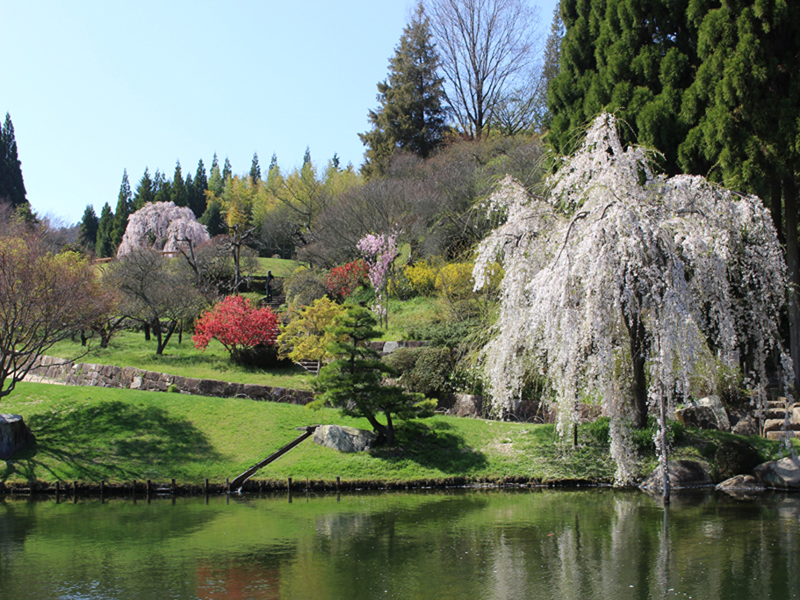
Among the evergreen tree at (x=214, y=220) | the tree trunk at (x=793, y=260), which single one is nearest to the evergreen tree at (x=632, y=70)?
the tree trunk at (x=793, y=260)

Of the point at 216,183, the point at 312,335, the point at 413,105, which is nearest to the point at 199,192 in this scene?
the point at 216,183

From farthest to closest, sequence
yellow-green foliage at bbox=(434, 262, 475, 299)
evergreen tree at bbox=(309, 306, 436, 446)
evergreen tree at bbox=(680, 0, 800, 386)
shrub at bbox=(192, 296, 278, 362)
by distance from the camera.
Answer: yellow-green foliage at bbox=(434, 262, 475, 299) → shrub at bbox=(192, 296, 278, 362) → evergreen tree at bbox=(680, 0, 800, 386) → evergreen tree at bbox=(309, 306, 436, 446)

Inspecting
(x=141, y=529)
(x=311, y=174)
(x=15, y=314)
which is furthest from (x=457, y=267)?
(x=311, y=174)

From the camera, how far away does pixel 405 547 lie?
818 centimetres

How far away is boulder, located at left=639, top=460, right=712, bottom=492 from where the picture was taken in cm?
1189

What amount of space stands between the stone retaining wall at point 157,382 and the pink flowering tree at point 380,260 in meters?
6.99

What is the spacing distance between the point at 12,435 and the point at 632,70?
16555 millimetres

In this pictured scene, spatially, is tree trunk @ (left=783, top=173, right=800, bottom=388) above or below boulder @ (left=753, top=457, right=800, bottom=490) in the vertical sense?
above

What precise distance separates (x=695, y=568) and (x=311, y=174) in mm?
39172

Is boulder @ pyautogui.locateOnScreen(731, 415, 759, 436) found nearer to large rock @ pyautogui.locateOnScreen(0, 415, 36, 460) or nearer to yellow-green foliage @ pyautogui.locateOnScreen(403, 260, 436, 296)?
yellow-green foliage @ pyautogui.locateOnScreen(403, 260, 436, 296)

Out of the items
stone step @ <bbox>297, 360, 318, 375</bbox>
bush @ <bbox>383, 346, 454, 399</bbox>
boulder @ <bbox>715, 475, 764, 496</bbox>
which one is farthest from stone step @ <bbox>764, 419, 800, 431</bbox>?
stone step @ <bbox>297, 360, 318, 375</bbox>

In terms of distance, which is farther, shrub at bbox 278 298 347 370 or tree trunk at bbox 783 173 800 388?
shrub at bbox 278 298 347 370

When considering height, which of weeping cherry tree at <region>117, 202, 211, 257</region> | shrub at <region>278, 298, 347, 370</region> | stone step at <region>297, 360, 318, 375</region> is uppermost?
weeping cherry tree at <region>117, 202, 211, 257</region>

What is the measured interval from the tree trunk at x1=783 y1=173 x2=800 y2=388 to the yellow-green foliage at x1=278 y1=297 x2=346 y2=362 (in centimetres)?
1131
